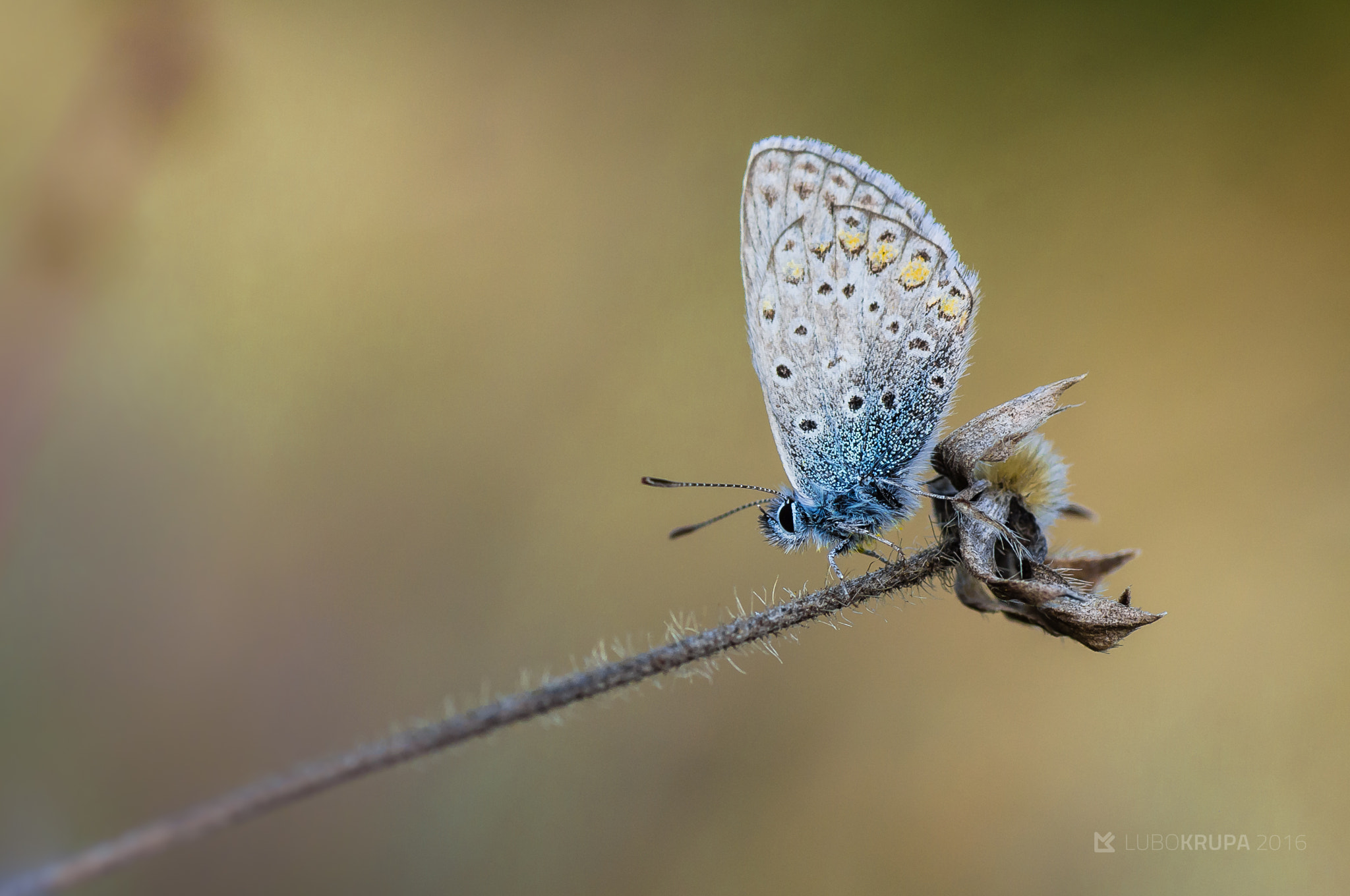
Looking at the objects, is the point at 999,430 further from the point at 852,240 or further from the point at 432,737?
the point at 432,737

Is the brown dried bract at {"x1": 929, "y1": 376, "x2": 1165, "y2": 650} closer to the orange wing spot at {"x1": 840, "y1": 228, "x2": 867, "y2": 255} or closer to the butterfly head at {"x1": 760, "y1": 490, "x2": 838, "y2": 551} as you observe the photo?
the butterfly head at {"x1": 760, "y1": 490, "x2": 838, "y2": 551}

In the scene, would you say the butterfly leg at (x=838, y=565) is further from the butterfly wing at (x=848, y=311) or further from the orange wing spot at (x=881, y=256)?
the orange wing spot at (x=881, y=256)

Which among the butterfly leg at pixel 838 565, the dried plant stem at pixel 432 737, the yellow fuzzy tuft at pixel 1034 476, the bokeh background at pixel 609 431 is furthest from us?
the bokeh background at pixel 609 431

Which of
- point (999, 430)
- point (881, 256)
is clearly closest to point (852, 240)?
point (881, 256)

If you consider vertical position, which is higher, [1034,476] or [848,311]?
[848,311]

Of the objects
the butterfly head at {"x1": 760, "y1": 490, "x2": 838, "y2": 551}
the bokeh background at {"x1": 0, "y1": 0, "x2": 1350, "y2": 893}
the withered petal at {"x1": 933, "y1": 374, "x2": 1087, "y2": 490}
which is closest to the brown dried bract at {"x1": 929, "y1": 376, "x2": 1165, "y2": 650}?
the withered petal at {"x1": 933, "y1": 374, "x2": 1087, "y2": 490}

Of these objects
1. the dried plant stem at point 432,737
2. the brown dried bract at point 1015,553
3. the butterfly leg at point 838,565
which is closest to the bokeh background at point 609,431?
the butterfly leg at point 838,565
